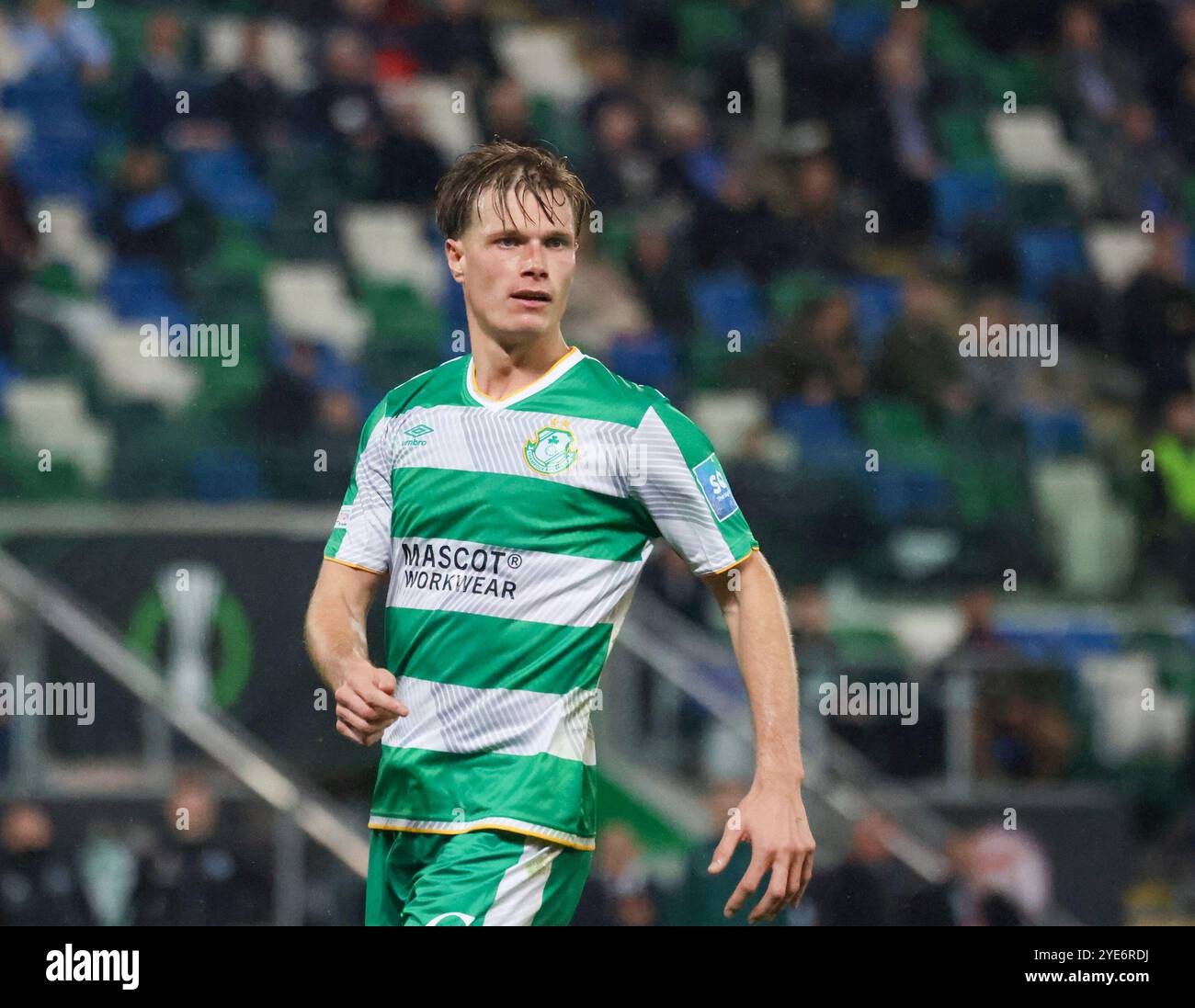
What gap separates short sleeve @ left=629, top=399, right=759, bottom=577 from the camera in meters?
3.65

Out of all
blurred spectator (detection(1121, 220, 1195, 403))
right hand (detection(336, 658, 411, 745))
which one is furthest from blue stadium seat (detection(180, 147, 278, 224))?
right hand (detection(336, 658, 411, 745))

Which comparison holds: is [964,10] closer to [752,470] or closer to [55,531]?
[752,470]

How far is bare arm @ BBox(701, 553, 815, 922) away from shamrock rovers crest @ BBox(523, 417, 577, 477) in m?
0.36

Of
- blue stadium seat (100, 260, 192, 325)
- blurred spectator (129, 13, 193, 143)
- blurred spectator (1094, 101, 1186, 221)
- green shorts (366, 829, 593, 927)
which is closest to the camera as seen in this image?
green shorts (366, 829, 593, 927)

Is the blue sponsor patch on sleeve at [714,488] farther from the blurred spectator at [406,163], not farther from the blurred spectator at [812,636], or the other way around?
the blurred spectator at [406,163]

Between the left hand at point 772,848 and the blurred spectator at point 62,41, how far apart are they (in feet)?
19.3

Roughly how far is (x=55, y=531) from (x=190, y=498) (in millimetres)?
513

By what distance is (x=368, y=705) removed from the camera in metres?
3.28

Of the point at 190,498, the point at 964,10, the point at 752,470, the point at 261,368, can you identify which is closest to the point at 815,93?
the point at 964,10

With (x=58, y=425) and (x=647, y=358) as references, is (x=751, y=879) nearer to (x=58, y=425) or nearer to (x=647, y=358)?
(x=647, y=358)

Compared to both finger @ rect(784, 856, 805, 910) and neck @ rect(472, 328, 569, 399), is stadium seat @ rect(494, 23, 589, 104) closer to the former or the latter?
neck @ rect(472, 328, 569, 399)

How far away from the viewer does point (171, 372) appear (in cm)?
739
